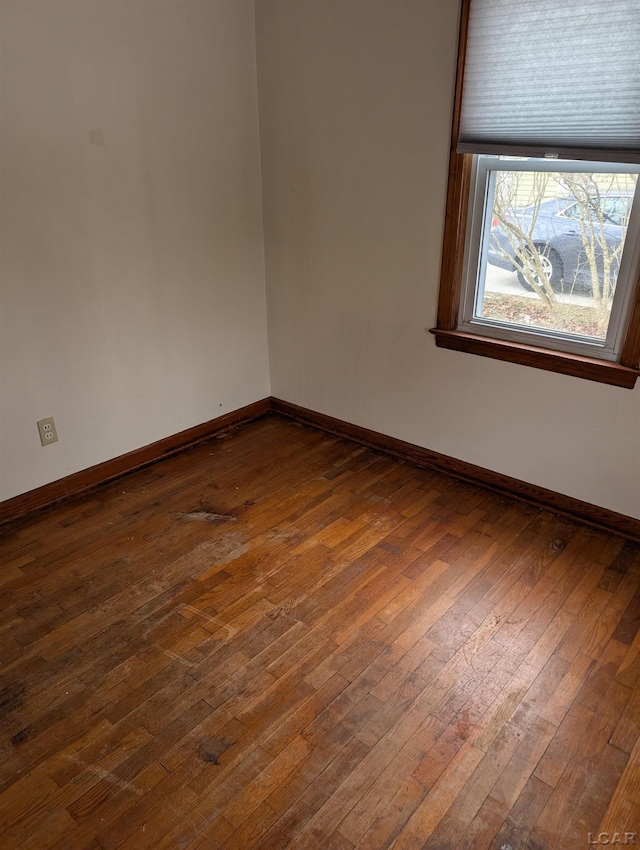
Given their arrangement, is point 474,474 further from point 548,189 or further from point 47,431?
point 47,431

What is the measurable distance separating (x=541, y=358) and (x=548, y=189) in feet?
2.22

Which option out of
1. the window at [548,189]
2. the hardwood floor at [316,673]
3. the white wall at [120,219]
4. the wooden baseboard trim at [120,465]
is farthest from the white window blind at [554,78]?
the wooden baseboard trim at [120,465]

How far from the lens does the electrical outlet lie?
8.78 ft

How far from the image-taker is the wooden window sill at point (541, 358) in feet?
7.70

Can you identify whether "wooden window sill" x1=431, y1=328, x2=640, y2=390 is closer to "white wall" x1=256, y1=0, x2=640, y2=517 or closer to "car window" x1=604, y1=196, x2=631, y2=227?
"white wall" x1=256, y1=0, x2=640, y2=517

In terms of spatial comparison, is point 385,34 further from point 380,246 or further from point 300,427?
point 300,427

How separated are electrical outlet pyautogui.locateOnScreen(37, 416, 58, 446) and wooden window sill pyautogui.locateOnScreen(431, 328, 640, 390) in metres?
1.83

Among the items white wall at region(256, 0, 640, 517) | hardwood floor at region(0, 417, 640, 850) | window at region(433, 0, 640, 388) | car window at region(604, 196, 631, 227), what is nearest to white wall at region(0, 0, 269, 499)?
white wall at region(256, 0, 640, 517)

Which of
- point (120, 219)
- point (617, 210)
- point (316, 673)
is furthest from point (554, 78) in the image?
point (316, 673)

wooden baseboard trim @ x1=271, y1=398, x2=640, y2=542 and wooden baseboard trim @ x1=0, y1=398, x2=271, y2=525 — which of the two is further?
wooden baseboard trim @ x1=0, y1=398, x2=271, y2=525

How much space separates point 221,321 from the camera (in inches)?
131

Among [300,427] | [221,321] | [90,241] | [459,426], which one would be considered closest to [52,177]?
[90,241]

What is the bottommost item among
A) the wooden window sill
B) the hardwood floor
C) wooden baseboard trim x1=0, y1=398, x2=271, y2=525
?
the hardwood floor

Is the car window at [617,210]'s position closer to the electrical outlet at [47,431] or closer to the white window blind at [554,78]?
the white window blind at [554,78]
